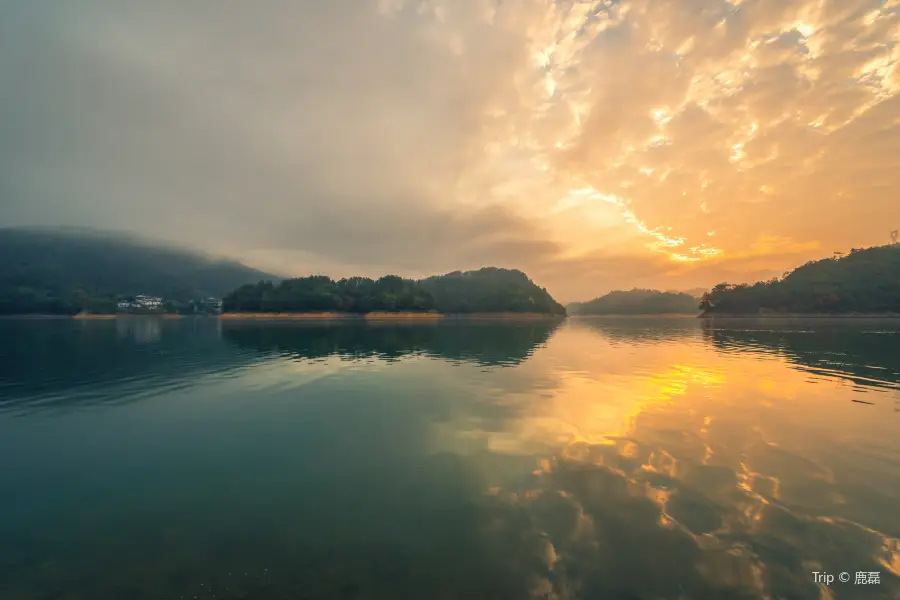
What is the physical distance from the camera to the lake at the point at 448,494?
8.38 m

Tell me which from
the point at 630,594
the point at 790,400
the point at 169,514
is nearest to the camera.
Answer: the point at 630,594

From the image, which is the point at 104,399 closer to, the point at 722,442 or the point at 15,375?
the point at 15,375

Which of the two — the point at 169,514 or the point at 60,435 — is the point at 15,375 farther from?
the point at 169,514

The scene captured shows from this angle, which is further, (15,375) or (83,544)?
(15,375)

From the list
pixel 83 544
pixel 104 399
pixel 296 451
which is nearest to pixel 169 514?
pixel 83 544

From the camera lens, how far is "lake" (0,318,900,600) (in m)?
8.38

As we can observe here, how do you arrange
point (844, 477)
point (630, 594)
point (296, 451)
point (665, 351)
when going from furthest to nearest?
1. point (665, 351)
2. point (296, 451)
3. point (844, 477)
4. point (630, 594)

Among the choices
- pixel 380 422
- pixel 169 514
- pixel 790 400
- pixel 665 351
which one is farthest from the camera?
pixel 665 351

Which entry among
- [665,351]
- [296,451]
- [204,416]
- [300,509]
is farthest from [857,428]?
[665,351]

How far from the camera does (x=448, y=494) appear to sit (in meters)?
12.5

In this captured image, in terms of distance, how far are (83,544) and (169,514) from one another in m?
1.91

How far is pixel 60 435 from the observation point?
726 inches

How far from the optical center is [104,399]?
1006 inches

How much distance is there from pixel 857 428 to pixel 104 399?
46.8 m
